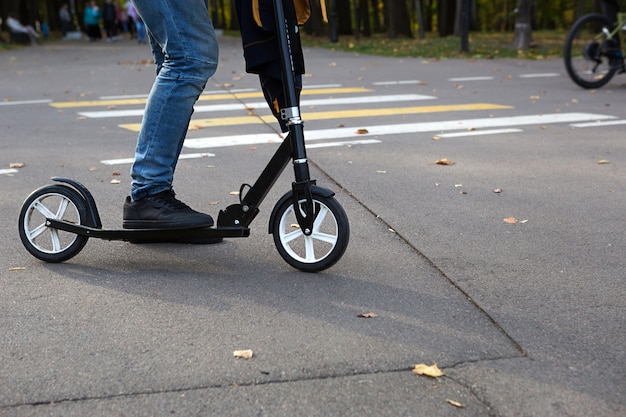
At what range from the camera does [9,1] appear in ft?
113

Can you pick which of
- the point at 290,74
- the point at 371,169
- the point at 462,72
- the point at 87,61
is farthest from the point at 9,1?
the point at 290,74

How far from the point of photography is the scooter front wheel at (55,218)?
161 inches

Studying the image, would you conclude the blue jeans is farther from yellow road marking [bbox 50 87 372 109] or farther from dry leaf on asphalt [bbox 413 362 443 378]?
yellow road marking [bbox 50 87 372 109]

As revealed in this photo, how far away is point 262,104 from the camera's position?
10492 mm

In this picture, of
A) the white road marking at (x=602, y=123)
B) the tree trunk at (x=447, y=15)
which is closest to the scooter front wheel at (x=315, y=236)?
the white road marking at (x=602, y=123)

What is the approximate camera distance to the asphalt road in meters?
2.70

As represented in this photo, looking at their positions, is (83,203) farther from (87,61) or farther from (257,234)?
(87,61)

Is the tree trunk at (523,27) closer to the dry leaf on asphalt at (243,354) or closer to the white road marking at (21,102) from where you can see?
the white road marking at (21,102)

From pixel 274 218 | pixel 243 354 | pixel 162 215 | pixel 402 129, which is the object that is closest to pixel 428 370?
pixel 243 354

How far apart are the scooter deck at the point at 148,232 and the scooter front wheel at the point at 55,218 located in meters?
0.04

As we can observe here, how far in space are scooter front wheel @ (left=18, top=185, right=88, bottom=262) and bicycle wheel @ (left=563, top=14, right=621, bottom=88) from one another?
7.64 meters

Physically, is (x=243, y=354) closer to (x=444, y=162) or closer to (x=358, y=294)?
(x=358, y=294)

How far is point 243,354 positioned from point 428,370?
0.61m

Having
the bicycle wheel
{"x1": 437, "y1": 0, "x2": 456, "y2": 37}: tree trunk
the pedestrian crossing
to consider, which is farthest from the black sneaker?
{"x1": 437, "y1": 0, "x2": 456, "y2": 37}: tree trunk
